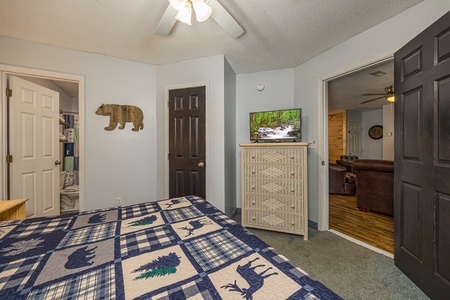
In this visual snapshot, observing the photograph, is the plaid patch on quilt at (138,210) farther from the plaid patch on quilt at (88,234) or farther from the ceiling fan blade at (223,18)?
the ceiling fan blade at (223,18)

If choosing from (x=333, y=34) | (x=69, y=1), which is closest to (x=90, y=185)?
(x=69, y=1)

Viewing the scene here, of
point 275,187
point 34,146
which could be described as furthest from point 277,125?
point 34,146

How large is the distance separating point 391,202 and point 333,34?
2616 millimetres

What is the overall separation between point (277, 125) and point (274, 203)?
1076 millimetres

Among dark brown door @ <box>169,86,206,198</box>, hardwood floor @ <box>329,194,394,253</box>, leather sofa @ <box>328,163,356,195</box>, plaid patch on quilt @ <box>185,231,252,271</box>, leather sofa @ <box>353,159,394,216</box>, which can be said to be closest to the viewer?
plaid patch on quilt @ <box>185,231,252,271</box>

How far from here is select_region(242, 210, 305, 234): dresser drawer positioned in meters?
2.37

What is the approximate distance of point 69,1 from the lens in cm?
167

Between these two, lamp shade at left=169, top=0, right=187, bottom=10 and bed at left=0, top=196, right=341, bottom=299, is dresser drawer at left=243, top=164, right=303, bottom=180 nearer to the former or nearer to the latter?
bed at left=0, top=196, right=341, bottom=299

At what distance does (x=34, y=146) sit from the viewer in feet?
8.55

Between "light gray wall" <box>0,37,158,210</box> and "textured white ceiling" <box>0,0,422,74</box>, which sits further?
"light gray wall" <box>0,37,158,210</box>

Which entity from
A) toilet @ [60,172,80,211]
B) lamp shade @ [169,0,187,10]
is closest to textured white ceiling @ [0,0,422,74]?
lamp shade @ [169,0,187,10]

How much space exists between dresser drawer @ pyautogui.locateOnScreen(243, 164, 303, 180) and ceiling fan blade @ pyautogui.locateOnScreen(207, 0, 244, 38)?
1548 mm

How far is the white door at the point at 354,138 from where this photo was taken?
669 cm

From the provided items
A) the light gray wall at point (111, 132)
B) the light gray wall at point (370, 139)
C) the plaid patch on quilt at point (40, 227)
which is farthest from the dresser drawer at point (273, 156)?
the light gray wall at point (370, 139)
